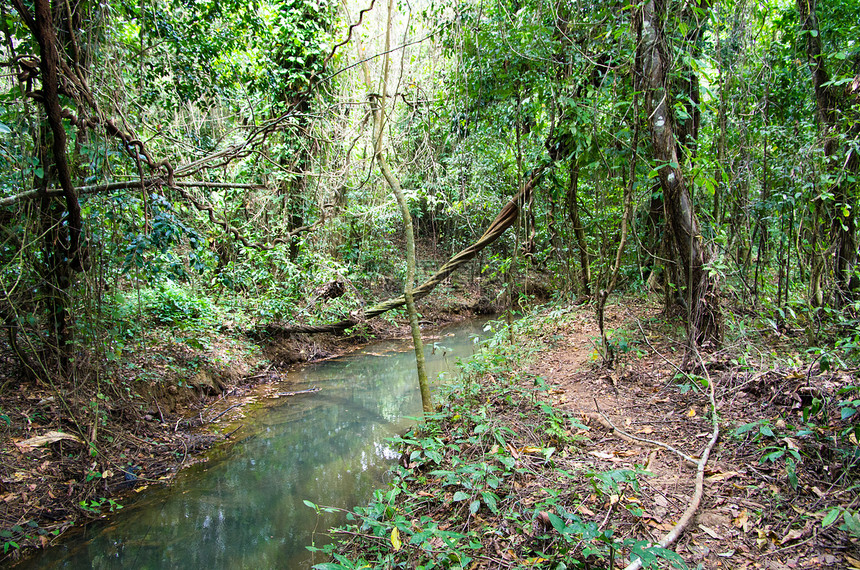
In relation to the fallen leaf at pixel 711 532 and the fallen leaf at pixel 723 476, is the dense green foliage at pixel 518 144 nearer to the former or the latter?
the fallen leaf at pixel 723 476

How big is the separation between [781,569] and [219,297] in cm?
772

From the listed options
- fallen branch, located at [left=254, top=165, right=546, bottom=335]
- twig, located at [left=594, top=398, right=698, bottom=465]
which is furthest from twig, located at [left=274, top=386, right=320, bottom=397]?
twig, located at [left=594, top=398, right=698, bottom=465]

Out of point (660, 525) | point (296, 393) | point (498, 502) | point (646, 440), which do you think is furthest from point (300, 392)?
point (660, 525)

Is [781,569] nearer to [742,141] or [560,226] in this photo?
[742,141]

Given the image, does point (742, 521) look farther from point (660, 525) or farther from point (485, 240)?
point (485, 240)

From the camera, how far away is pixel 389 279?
11.5 metres

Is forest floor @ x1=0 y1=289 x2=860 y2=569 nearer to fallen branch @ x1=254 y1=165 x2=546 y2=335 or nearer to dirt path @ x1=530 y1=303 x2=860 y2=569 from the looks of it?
dirt path @ x1=530 y1=303 x2=860 y2=569

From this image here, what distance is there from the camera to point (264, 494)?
378 centimetres

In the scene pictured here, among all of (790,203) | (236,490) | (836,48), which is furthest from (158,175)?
(836,48)

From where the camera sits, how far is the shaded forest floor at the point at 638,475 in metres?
1.78

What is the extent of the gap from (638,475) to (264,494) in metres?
3.06

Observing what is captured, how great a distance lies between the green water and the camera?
2992mm

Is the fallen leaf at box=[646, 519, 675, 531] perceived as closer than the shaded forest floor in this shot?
No

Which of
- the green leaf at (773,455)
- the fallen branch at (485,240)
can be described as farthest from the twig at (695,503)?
the fallen branch at (485,240)
